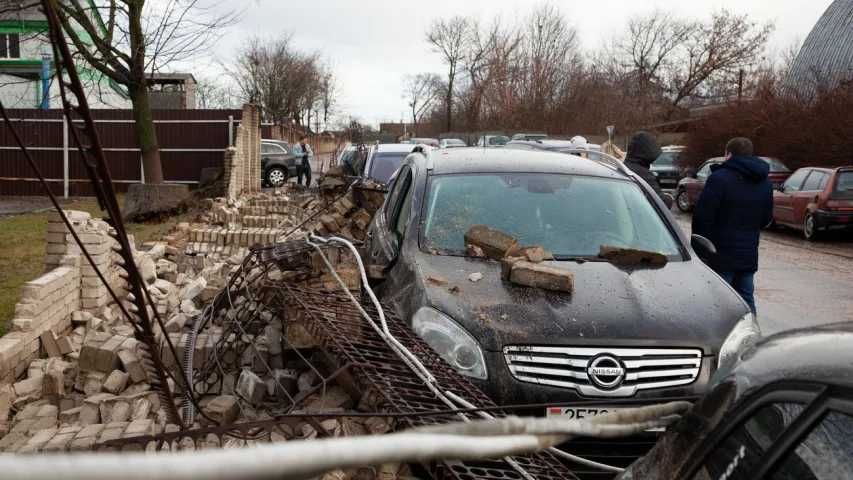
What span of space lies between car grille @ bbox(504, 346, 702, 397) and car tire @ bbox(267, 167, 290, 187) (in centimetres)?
2415

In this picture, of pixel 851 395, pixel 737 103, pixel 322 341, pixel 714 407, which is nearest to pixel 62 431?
pixel 322 341

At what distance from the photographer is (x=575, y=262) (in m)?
4.46

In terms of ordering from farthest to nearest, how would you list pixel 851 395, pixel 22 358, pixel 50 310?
pixel 50 310 → pixel 22 358 → pixel 851 395

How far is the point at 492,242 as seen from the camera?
4.41 meters

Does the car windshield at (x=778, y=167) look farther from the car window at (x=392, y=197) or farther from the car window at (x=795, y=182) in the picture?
the car window at (x=392, y=197)

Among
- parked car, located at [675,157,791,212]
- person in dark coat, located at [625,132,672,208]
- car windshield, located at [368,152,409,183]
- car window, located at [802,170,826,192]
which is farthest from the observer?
parked car, located at [675,157,791,212]

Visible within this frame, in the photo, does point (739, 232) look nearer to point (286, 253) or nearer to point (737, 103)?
point (286, 253)

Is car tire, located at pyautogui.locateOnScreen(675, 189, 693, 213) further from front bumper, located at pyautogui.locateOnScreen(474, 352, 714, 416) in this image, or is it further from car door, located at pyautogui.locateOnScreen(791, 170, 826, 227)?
front bumper, located at pyautogui.locateOnScreen(474, 352, 714, 416)

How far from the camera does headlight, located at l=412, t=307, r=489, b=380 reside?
3543mm

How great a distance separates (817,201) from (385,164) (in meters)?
8.91

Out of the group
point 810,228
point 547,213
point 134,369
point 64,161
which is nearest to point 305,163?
point 64,161

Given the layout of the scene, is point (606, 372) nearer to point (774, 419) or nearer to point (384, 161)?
point (774, 419)

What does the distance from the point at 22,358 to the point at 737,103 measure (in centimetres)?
2657

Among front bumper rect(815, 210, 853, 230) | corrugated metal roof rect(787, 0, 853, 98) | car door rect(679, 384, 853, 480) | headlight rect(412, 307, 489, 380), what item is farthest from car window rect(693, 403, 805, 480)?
corrugated metal roof rect(787, 0, 853, 98)
